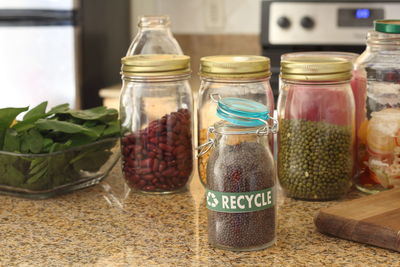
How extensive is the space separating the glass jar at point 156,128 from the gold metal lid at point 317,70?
7.4 inches

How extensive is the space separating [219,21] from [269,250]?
2.63m

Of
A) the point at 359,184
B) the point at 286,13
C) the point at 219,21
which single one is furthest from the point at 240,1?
the point at 359,184

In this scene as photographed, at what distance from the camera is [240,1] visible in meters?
3.43

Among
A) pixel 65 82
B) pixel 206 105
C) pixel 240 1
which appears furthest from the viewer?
pixel 240 1

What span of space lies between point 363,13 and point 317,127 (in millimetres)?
1927

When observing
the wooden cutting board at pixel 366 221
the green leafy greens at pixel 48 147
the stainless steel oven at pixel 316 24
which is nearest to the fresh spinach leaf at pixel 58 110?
the green leafy greens at pixel 48 147

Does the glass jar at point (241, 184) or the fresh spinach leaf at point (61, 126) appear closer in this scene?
the glass jar at point (241, 184)

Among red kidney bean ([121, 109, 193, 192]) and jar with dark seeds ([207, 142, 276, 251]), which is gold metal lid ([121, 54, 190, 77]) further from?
jar with dark seeds ([207, 142, 276, 251])

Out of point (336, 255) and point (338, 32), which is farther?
point (338, 32)

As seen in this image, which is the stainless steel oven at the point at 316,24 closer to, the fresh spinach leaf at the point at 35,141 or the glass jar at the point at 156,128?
the glass jar at the point at 156,128

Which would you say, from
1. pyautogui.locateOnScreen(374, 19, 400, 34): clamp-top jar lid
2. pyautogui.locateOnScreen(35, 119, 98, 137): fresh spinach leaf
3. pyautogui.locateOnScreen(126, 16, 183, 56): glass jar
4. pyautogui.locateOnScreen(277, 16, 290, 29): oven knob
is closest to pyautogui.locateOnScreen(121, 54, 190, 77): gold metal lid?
pyautogui.locateOnScreen(35, 119, 98, 137): fresh spinach leaf

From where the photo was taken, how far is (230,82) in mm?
1125

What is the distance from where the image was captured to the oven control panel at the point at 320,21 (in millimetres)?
2924

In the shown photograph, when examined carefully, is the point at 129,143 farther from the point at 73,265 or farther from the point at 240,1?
the point at 240,1
